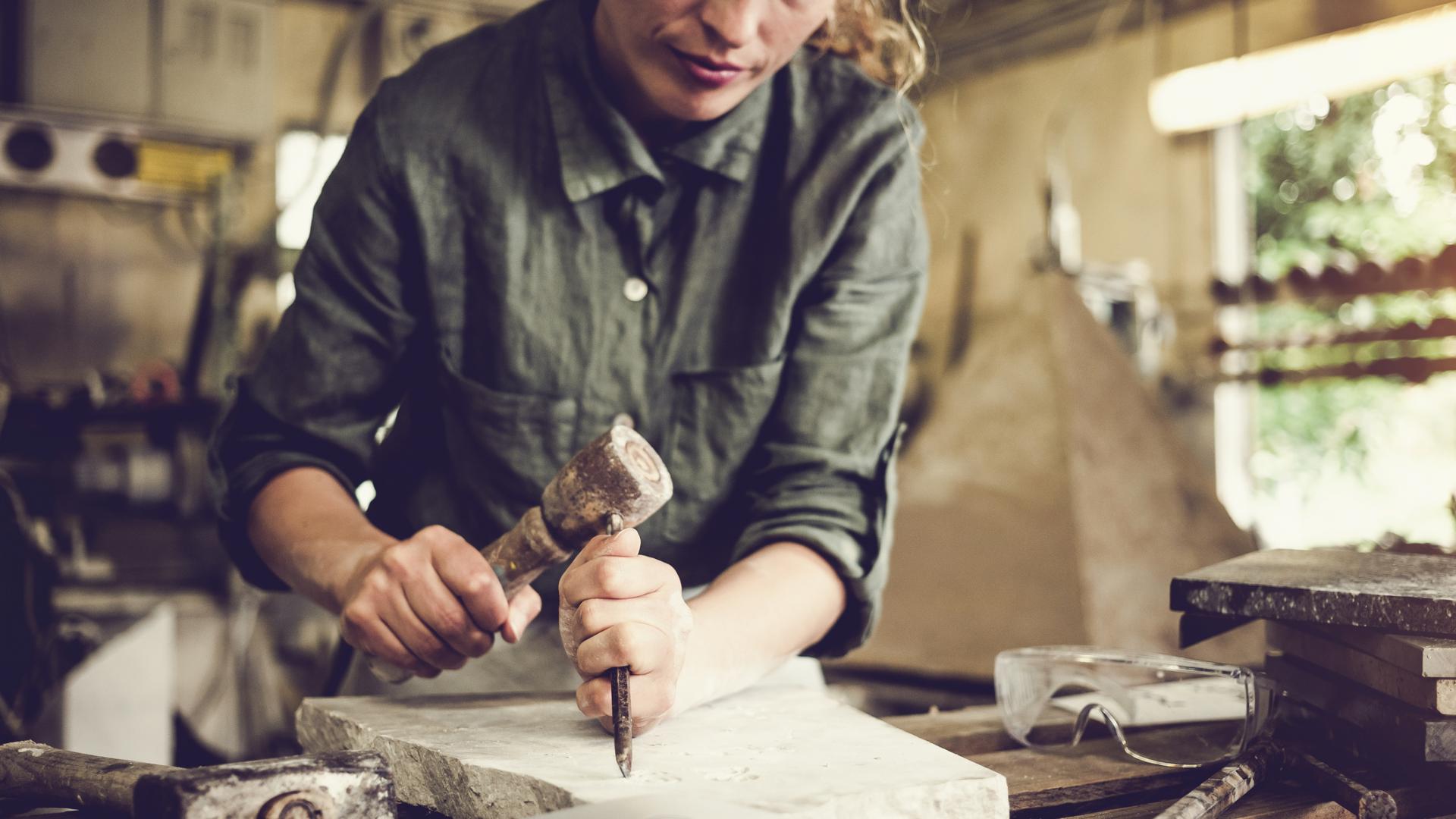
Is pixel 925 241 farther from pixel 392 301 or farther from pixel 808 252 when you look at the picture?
pixel 392 301

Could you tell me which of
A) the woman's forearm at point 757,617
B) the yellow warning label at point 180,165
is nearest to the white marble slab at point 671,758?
the woman's forearm at point 757,617

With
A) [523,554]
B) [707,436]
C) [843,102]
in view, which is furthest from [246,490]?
[843,102]

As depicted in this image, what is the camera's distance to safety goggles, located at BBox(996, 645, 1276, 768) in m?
1.05

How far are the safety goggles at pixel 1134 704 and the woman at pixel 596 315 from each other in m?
0.23

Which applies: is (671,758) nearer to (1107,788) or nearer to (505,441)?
(1107,788)

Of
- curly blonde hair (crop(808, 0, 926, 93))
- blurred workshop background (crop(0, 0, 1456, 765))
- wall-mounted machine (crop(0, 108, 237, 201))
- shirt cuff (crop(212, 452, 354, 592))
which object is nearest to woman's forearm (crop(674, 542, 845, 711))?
shirt cuff (crop(212, 452, 354, 592))

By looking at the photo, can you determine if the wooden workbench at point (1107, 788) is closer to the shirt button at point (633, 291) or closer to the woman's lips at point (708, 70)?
the shirt button at point (633, 291)

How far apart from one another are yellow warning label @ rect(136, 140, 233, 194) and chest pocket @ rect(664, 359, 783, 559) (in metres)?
4.81

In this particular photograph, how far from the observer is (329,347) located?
134cm

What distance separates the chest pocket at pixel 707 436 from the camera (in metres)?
1.39

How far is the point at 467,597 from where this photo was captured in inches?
41.6

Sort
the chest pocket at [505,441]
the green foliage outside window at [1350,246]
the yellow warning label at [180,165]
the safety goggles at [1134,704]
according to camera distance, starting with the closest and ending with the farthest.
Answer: the safety goggles at [1134,704]
the chest pocket at [505,441]
the green foliage outside window at [1350,246]
the yellow warning label at [180,165]

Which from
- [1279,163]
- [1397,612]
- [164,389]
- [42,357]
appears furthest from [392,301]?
[1279,163]

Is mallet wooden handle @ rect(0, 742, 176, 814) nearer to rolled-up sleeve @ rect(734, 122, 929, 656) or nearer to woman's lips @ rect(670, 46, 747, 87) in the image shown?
rolled-up sleeve @ rect(734, 122, 929, 656)
